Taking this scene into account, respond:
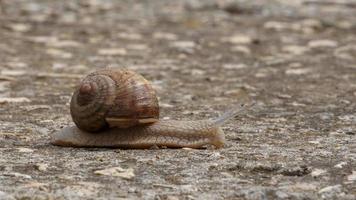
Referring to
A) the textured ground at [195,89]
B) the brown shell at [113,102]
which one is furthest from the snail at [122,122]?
the textured ground at [195,89]

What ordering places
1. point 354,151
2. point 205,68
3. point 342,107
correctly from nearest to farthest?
point 354,151
point 342,107
point 205,68

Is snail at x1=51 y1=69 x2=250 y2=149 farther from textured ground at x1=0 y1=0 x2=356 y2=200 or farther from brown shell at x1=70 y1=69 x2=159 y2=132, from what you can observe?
textured ground at x1=0 y1=0 x2=356 y2=200

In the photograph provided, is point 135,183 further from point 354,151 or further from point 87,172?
point 354,151

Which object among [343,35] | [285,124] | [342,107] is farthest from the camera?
[343,35]

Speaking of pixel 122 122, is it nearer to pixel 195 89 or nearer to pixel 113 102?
pixel 113 102

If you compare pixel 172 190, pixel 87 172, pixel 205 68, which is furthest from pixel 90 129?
pixel 205 68

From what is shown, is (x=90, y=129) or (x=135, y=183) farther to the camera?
(x=90, y=129)
